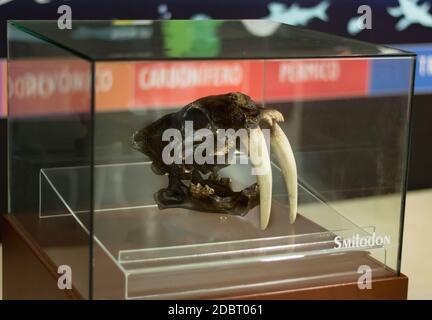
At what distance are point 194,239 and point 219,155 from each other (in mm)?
181

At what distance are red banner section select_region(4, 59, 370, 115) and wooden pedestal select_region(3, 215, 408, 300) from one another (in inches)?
11.4

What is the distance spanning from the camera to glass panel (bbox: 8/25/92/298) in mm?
1507

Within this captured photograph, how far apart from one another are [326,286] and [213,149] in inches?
14.1

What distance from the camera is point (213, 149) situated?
171 centimetres

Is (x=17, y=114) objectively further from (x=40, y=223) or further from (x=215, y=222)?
(x=215, y=222)

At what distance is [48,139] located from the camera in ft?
5.71

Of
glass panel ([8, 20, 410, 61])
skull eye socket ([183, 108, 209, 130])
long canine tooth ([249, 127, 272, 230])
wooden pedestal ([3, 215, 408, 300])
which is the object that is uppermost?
glass panel ([8, 20, 410, 61])

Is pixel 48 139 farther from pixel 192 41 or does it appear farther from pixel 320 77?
pixel 320 77

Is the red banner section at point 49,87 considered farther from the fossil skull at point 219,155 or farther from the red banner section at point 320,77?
the red banner section at point 320,77

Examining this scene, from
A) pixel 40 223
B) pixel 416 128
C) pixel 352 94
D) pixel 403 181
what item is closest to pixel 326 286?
pixel 403 181

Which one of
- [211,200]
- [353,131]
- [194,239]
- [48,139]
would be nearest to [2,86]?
[48,139]

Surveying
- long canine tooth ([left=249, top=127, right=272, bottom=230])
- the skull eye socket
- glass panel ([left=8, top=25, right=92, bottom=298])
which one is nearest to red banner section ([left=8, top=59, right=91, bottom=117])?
glass panel ([left=8, top=25, right=92, bottom=298])

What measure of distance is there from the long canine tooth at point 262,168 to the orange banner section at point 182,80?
0.15 metres

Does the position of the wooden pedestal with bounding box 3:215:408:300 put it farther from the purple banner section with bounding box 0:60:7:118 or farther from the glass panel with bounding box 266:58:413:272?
the purple banner section with bounding box 0:60:7:118
